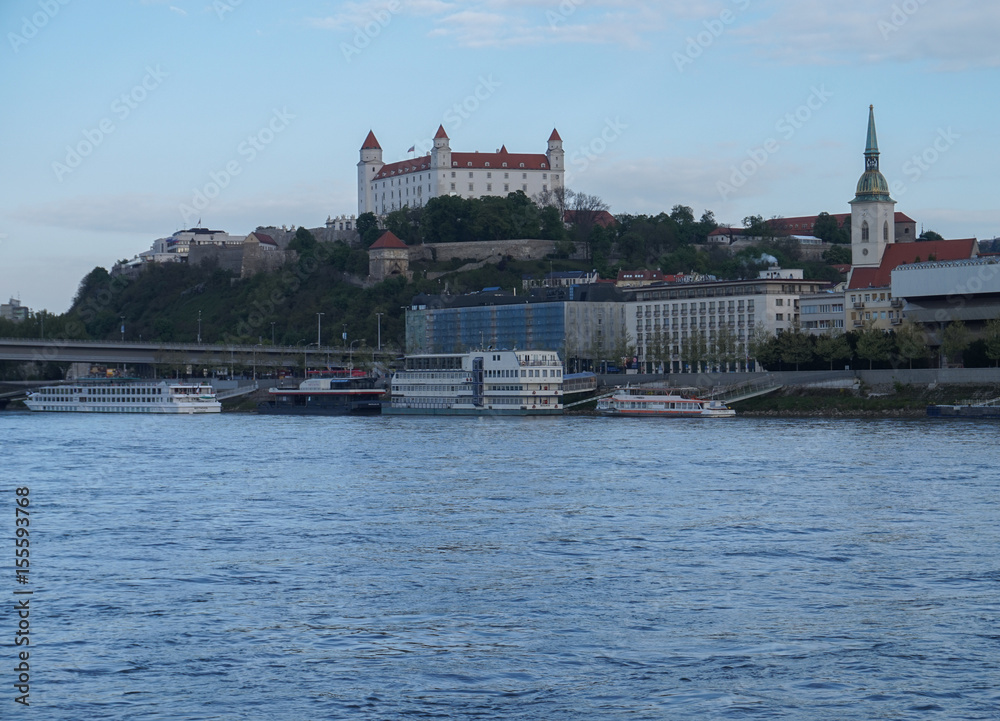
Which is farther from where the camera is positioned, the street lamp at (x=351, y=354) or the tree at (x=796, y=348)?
the street lamp at (x=351, y=354)

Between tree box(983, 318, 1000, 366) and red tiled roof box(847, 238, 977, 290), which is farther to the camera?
red tiled roof box(847, 238, 977, 290)

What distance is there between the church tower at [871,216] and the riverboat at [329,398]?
43.8m

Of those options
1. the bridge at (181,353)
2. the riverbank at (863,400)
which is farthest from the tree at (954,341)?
the bridge at (181,353)

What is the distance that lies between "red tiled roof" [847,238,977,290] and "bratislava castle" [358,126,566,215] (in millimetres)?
72260

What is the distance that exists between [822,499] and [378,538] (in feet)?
44.3

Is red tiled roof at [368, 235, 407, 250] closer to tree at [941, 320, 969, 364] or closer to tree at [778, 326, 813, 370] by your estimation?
tree at [778, 326, 813, 370]

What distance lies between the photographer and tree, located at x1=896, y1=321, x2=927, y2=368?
90062 millimetres

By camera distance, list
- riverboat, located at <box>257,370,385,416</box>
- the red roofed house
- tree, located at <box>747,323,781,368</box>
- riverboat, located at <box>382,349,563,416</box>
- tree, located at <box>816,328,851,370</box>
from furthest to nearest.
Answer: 1. the red roofed house
2. riverboat, located at <box>257,370,385,416</box>
3. tree, located at <box>747,323,781,368</box>
4. riverboat, located at <box>382,349,563,416</box>
5. tree, located at <box>816,328,851,370</box>

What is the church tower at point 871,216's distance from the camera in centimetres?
11644

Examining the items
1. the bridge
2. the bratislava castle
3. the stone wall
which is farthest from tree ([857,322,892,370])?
the bratislava castle

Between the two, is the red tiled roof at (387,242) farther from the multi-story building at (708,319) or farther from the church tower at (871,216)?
the church tower at (871,216)

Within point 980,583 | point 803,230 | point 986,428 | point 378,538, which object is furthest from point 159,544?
point 803,230

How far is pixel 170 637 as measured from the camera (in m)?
21.5

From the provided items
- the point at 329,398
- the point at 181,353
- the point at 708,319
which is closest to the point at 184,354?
the point at 181,353
